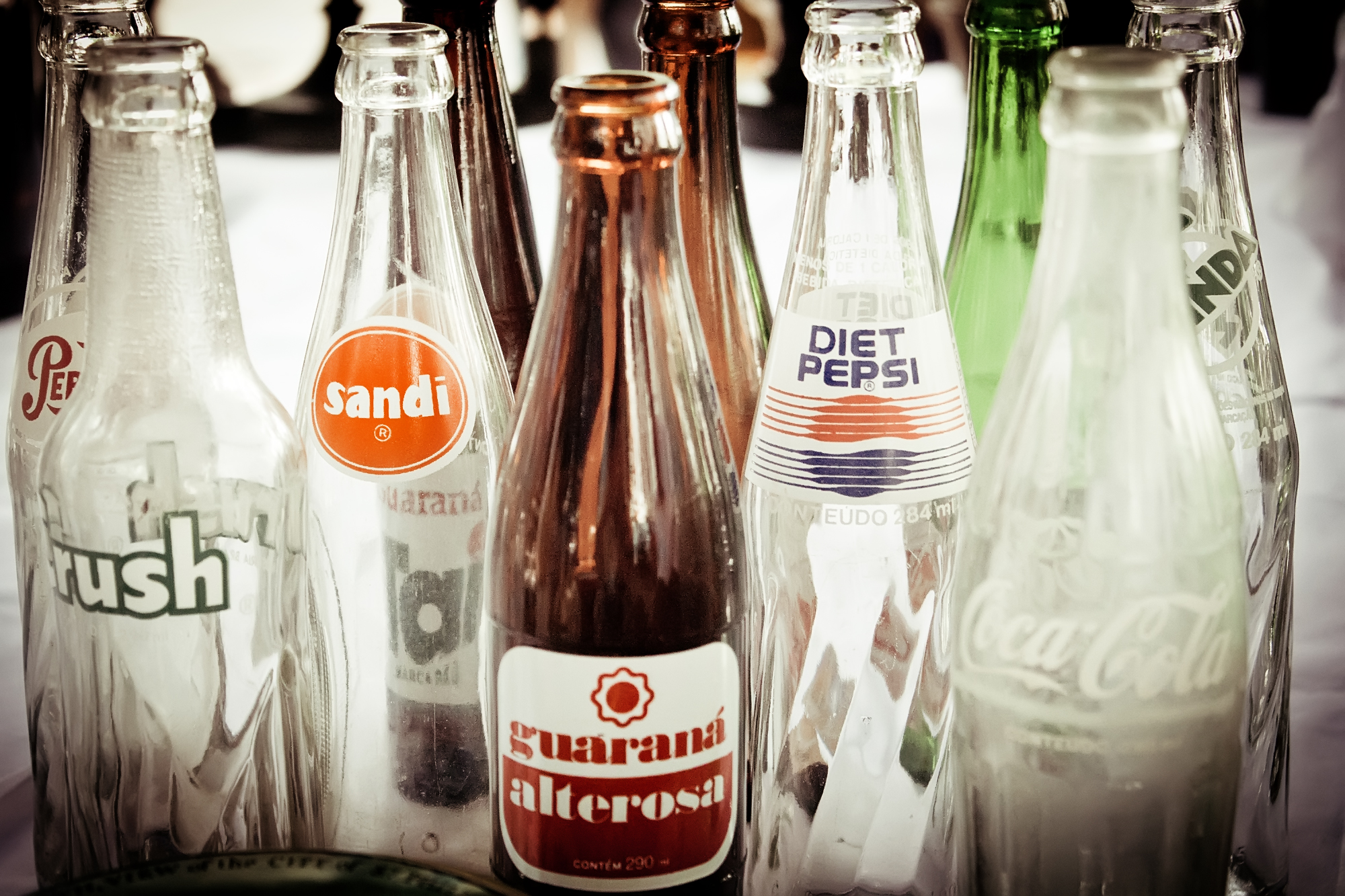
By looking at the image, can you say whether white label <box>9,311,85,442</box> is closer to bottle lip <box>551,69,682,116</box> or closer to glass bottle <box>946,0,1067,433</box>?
bottle lip <box>551,69,682,116</box>

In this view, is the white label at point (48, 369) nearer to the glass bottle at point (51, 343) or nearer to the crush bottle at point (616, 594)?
the glass bottle at point (51, 343)

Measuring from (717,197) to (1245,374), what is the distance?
0.80ft

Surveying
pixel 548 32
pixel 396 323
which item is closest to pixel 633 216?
pixel 396 323

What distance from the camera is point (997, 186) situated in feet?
2.08

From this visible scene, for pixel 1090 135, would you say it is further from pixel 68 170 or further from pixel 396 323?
pixel 68 170

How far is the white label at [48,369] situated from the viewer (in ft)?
1.94

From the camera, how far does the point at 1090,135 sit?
396mm

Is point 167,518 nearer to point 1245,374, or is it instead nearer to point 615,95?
point 615,95

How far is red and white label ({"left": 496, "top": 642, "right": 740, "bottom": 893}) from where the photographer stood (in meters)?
0.47

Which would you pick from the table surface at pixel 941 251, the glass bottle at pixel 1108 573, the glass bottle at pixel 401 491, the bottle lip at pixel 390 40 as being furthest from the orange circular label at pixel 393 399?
the table surface at pixel 941 251

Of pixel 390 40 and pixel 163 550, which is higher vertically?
pixel 390 40

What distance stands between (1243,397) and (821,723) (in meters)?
0.22

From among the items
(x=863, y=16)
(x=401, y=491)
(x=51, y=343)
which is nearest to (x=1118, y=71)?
(x=863, y=16)

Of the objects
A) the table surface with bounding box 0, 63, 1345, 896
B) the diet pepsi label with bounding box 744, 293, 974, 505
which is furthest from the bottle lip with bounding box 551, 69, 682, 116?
the table surface with bounding box 0, 63, 1345, 896
